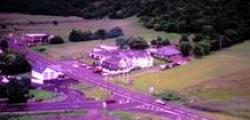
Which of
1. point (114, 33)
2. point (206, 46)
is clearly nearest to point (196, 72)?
point (206, 46)

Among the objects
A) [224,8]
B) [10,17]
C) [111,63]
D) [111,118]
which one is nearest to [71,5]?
[10,17]

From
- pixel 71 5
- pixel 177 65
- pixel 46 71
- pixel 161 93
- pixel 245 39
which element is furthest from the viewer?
pixel 71 5

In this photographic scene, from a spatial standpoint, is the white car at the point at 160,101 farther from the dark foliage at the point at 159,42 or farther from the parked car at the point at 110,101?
the dark foliage at the point at 159,42

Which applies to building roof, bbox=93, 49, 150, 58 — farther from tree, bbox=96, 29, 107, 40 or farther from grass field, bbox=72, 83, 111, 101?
grass field, bbox=72, 83, 111, 101

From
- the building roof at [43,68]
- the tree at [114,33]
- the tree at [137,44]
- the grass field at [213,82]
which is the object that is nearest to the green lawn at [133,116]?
the grass field at [213,82]

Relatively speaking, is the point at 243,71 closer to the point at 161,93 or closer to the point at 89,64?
the point at 161,93

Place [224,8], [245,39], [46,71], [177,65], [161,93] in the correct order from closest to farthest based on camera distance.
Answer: [161,93]
[46,71]
[177,65]
[245,39]
[224,8]
